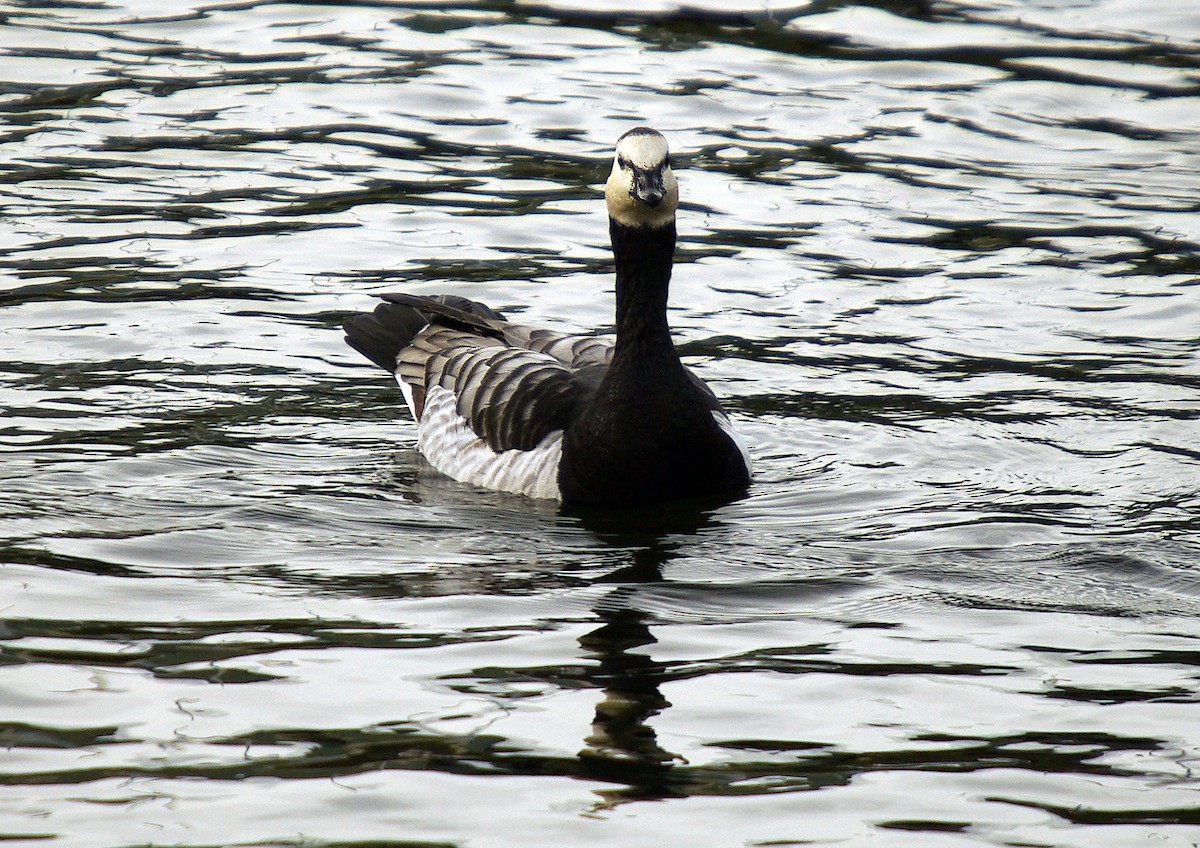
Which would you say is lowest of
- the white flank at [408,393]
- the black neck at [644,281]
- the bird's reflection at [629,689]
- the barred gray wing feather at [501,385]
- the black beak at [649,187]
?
the bird's reflection at [629,689]

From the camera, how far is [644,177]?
829 cm

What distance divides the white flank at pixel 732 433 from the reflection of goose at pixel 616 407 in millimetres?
16

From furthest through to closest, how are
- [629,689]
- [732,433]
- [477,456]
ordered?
[477,456], [732,433], [629,689]

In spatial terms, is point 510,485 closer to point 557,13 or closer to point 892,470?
point 892,470

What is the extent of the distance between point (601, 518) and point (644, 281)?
1.27 m

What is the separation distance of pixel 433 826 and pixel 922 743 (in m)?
1.72

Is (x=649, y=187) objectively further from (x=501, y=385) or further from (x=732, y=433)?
(x=501, y=385)

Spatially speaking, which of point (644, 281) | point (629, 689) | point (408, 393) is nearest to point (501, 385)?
point (408, 393)

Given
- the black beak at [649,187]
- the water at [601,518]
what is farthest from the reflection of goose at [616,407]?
the water at [601,518]

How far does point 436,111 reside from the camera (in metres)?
16.5

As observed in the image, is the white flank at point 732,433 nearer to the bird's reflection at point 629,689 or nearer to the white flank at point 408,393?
the bird's reflection at point 629,689

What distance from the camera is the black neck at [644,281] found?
28.5ft

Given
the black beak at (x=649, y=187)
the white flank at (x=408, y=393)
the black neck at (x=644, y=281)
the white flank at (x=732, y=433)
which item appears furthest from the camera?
the white flank at (x=408, y=393)

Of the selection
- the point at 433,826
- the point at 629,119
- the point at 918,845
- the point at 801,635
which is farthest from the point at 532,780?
the point at 629,119
